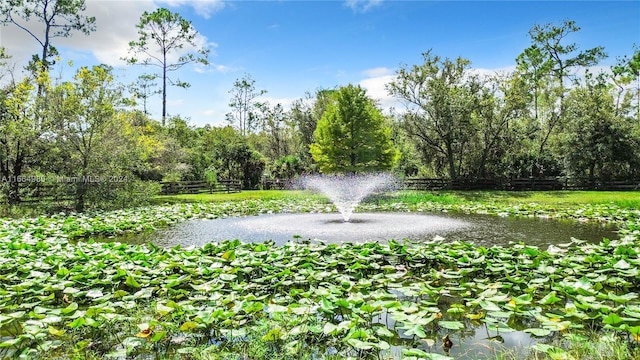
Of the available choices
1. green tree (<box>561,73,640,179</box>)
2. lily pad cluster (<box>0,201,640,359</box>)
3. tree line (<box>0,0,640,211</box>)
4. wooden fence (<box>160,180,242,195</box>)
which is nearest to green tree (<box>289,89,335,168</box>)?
tree line (<box>0,0,640,211</box>)

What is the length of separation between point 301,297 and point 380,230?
228 inches

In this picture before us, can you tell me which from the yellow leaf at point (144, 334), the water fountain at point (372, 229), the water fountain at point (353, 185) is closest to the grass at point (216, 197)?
the water fountain at point (353, 185)

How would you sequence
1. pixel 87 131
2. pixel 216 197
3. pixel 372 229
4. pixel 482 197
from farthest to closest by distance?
1. pixel 482 197
2. pixel 216 197
3. pixel 87 131
4. pixel 372 229

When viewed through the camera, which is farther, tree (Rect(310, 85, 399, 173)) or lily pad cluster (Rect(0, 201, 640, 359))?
tree (Rect(310, 85, 399, 173))

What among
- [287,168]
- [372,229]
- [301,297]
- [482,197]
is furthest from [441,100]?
[301,297]

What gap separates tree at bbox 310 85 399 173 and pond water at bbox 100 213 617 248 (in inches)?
454

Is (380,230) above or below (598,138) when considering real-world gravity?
below

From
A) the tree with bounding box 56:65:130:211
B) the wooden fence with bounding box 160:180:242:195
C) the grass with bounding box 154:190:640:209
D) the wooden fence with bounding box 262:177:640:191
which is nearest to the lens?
the tree with bounding box 56:65:130:211

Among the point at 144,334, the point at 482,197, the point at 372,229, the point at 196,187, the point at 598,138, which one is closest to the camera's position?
the point at 144,334

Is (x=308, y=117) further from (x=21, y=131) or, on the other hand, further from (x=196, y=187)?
(x=21, y=131)

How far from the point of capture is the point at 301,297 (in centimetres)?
489

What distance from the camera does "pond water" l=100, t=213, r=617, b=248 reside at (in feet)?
30.2

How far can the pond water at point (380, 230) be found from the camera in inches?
362

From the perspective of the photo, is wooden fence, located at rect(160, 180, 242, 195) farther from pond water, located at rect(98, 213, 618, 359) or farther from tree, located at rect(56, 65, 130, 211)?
pond water, located at rect(98, 213, 618, 359)
